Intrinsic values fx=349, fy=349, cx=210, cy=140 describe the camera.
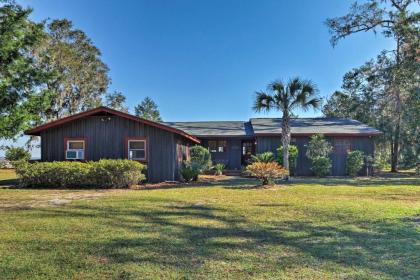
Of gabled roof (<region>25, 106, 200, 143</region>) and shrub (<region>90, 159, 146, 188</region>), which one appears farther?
gabled roof (<region>25, 106, 200, 143</region>)

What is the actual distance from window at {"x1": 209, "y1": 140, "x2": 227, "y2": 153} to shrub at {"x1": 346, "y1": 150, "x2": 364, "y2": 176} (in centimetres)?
873

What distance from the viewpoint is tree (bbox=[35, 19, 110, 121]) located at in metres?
33.1

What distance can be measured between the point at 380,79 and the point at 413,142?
6.28 m

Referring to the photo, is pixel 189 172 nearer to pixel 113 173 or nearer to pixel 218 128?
pixel 113 173

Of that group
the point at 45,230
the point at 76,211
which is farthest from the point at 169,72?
the point at 45,230

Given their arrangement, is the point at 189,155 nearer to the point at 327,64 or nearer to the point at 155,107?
the point at 327,64

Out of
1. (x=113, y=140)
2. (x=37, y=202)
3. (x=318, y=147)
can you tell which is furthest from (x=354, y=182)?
(x=37, y=202)

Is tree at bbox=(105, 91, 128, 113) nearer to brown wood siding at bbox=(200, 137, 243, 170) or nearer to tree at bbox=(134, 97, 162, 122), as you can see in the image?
tree at bbox=(134, 97, 162, 122)

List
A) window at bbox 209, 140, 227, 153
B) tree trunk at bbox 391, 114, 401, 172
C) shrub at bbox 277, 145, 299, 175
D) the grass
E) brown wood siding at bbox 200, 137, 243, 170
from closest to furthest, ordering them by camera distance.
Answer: the grass
shrub at bbox 277, 145, 299, 175
brown wood siding at bbox 200, 137, 243, 170
window at bbox 209, 140, 227, 153
tree trunk at bbox 391, 114, 401, 172

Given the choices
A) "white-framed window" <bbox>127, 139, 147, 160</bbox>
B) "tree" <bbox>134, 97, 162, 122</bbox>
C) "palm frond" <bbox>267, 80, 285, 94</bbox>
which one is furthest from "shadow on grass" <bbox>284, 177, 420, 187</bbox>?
"tree" <bbox>134, 97, 162, 122</bbox>

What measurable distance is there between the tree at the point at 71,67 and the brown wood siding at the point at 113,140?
16906 mm

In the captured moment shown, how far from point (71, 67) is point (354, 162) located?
90.1 ft

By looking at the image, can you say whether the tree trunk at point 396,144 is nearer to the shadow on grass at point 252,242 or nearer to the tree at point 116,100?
the shadow on grass at point 252,242

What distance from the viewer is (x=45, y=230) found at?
6.40 m
